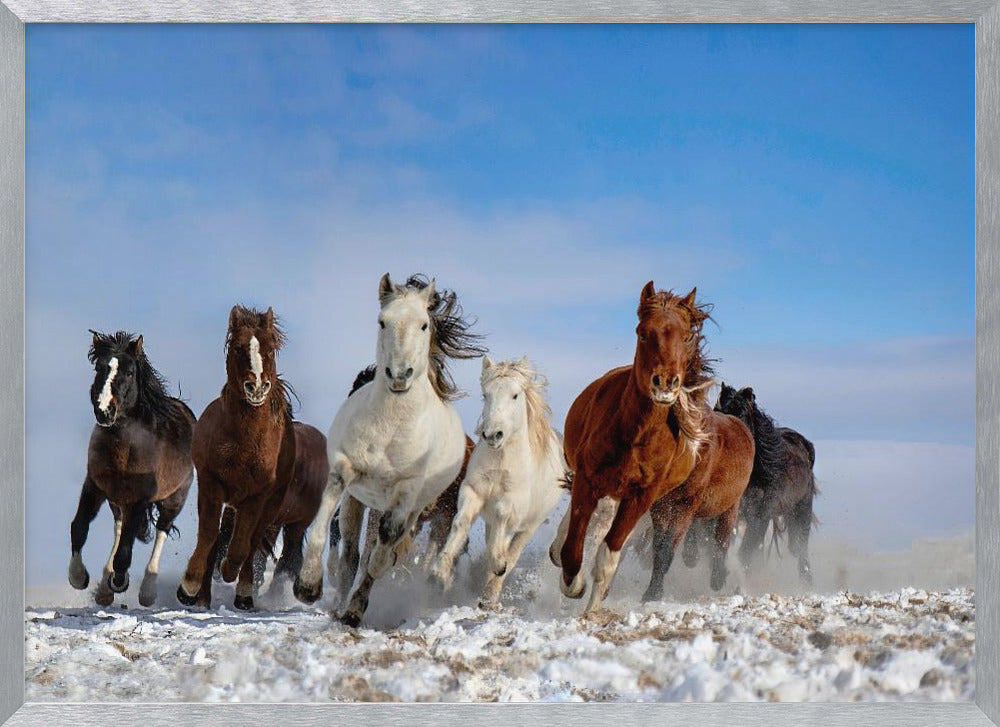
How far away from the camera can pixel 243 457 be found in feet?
11.5

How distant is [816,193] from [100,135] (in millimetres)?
2126

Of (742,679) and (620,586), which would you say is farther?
(620,586)

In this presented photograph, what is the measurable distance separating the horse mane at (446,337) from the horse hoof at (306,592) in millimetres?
689

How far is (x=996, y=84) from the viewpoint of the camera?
330cm

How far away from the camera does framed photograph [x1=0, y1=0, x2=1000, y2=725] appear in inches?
128

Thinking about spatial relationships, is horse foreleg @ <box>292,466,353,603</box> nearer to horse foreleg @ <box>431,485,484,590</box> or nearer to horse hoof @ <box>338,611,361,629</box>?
horse hoof @ <box>338,611,361,629</box>

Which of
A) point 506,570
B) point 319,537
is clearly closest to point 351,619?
point 319,537

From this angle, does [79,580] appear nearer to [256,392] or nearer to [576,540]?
[256,392]

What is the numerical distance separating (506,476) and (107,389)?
1.25m

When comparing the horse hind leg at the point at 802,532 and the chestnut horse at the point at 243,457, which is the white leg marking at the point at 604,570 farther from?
the chestnut horse at the point at 243,457

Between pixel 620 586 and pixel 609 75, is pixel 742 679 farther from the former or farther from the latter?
pixel 609 75

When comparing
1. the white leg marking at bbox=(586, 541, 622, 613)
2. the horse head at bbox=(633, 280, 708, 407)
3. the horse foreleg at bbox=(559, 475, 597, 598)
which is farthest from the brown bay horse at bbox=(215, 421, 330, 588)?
the horse head at bbox=(633, 280, 708, 407)

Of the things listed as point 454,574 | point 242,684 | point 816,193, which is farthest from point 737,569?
point 242,684

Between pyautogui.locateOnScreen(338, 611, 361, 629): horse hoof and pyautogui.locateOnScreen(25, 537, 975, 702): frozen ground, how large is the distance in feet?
0.12
